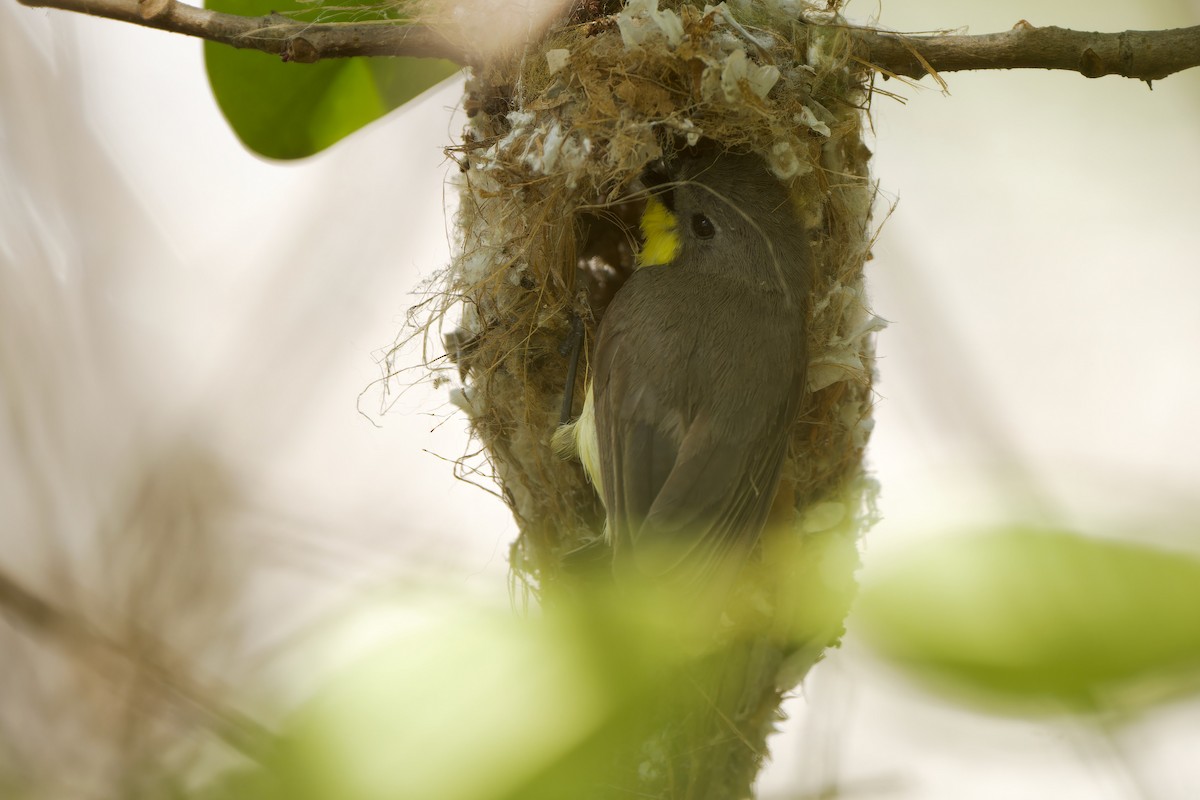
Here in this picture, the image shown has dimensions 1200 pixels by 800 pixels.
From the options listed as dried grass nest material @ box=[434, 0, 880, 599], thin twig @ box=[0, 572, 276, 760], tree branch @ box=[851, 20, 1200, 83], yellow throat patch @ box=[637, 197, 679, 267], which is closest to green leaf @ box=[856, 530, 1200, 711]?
thin twig @ box=[0, 572, 276, 760]

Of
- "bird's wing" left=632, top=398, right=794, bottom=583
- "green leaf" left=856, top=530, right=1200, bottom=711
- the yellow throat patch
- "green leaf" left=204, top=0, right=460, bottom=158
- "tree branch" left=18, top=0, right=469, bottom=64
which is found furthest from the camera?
the yellow throat patch

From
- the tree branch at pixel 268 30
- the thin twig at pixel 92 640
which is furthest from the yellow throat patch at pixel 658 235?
the thin twig at pixel 92 640

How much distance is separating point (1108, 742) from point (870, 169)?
6.74ft

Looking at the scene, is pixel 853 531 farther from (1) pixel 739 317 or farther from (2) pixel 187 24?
(2) pixel 187 24

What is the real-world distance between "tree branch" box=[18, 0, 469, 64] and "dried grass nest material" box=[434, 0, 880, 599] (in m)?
0.32

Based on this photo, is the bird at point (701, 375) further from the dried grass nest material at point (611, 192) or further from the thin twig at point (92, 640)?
the thin twig at point (92, 640)

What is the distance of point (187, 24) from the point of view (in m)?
1.80

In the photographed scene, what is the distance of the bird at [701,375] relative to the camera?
79.9 inches

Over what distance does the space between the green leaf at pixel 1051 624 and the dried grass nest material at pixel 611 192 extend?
1641 mm

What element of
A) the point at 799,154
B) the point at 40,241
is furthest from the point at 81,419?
the point at 799,154

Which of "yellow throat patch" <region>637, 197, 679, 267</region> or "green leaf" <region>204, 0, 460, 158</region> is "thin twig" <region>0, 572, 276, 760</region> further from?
"yellow throat patch" <region>637, 197, 679, 267</region>

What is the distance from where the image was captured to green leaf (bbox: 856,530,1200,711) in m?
0.47

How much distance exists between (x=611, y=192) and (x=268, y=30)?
750 millimetres

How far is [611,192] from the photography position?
217 centimetres
